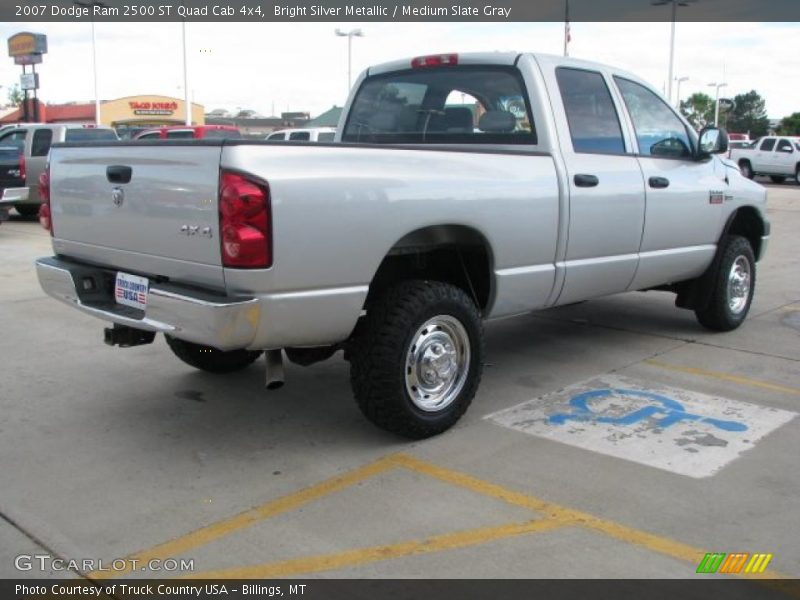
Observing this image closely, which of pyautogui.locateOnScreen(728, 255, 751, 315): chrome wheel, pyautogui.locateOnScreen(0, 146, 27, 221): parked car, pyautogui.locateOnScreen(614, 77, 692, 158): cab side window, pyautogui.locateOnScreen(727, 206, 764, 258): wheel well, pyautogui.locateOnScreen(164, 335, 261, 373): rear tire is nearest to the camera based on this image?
pyautogui.locateOnScreen(164, 335, 261, 373): rear tire

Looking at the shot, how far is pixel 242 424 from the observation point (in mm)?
4594

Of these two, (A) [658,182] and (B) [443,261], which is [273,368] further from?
(A) [658,182]

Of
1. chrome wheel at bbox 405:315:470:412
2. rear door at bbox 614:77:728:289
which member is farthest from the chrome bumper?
rear door at bbox 614:77:728:289

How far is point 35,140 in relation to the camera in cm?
1526

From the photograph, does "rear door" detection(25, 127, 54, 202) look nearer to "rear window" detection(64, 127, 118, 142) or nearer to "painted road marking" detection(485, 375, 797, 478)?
"rear window" detection(64, 127, 118, 142)

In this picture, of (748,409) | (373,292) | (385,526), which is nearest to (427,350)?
(373,292)

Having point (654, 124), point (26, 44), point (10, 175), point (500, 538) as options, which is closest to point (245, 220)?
point (500, 538)

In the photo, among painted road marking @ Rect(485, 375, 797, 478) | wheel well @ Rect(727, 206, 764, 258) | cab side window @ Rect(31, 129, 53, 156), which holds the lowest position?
painted road marking @ Rect(485, 375, 797, 478)

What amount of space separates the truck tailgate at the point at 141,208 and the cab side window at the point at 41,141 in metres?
12.0

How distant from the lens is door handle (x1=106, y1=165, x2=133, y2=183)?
3889mm

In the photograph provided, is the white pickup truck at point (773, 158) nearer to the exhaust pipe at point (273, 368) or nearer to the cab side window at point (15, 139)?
the cab side window at point (15, 139)

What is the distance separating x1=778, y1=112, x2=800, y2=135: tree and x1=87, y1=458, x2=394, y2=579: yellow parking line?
8873 centimetres

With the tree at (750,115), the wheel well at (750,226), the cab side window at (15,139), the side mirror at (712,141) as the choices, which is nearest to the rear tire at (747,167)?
the cab side window at (15,139)

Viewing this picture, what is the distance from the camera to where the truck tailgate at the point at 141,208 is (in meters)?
3.51
